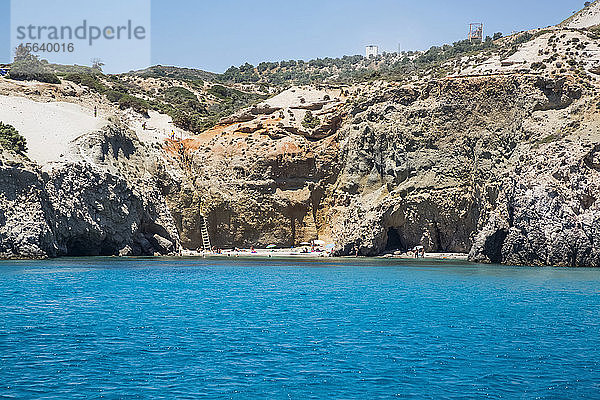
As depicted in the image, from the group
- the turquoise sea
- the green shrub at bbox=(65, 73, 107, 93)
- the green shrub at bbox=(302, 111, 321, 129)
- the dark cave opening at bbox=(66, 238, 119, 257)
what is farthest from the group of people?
the green shrub at bbox=(65, 73, 107, 93)

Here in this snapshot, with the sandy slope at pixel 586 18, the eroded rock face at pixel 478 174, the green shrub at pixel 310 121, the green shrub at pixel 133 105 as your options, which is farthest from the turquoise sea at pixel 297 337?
the sandy slope at pixel 586 18

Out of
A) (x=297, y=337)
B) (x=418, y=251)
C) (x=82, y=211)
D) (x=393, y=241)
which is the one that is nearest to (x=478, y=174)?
(x=418, y=251)

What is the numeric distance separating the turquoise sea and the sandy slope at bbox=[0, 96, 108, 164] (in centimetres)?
1750

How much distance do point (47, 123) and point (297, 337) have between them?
41.6 metres

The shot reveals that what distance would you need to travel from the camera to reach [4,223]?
40.7m

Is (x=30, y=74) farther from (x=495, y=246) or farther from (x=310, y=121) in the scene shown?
(x=495, y=246)

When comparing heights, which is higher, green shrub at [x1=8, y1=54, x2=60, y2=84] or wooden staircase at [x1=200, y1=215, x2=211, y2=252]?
green shrub at [x1=8, y1=54, x2=60, y2=84]

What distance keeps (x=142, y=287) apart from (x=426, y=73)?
40.1 m

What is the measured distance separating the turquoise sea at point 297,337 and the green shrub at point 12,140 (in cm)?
1483

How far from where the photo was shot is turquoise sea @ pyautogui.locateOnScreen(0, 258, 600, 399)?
1298 cm

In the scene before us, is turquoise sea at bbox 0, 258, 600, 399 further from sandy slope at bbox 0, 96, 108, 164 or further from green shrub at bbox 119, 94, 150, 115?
green shrub at bbox 119, 94, 150, 115

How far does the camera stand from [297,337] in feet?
58.1

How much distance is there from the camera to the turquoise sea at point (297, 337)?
42.6 feet

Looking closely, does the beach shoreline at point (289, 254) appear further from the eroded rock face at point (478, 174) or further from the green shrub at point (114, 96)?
the green shrub at point (114, 96)
